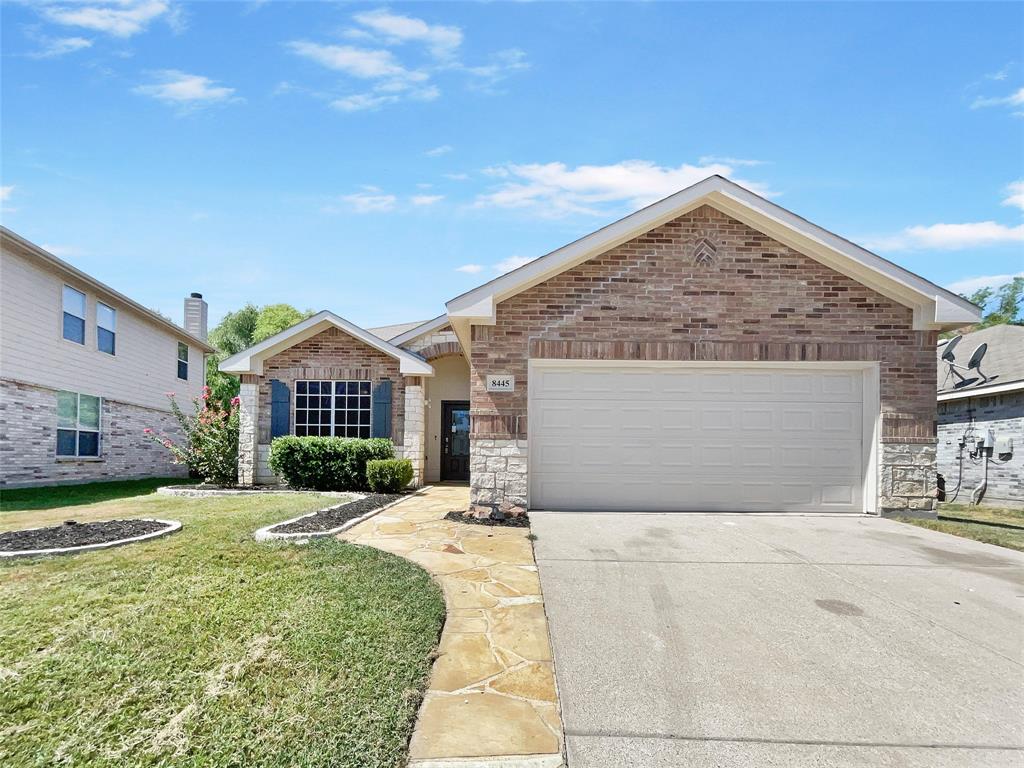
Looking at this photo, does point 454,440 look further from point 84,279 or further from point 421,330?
point 84,279

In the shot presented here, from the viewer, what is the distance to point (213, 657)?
322 cm

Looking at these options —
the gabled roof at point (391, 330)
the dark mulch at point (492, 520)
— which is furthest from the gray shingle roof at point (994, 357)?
the gabled roof at point (391, 330)

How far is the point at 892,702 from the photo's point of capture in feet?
9.38

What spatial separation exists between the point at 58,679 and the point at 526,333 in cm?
644

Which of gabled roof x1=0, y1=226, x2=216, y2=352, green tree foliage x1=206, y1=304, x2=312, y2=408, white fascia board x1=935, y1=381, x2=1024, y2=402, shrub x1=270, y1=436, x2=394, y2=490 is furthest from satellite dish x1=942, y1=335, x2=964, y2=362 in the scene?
green tree foliage x1=206, y1=304, x2=312, y2=408

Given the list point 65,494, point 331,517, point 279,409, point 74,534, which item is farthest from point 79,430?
point 331,517

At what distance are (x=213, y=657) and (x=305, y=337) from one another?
11.1 metres

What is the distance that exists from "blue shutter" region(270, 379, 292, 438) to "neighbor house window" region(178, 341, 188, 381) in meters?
8.07

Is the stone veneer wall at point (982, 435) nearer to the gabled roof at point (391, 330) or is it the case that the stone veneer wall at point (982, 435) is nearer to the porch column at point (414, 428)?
the porch column at point (414, 428)

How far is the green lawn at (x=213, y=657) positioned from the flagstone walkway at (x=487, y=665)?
14 centimetres

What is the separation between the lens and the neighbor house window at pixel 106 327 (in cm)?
1470

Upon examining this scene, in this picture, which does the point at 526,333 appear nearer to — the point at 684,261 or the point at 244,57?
the point at 684,261

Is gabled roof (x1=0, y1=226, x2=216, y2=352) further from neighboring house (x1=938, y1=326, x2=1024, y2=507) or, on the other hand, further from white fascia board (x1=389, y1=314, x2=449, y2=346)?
neighboring house (x1=938, y1=326, x2=1024, y2=507)

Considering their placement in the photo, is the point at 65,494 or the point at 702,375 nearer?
the point at 702,375
